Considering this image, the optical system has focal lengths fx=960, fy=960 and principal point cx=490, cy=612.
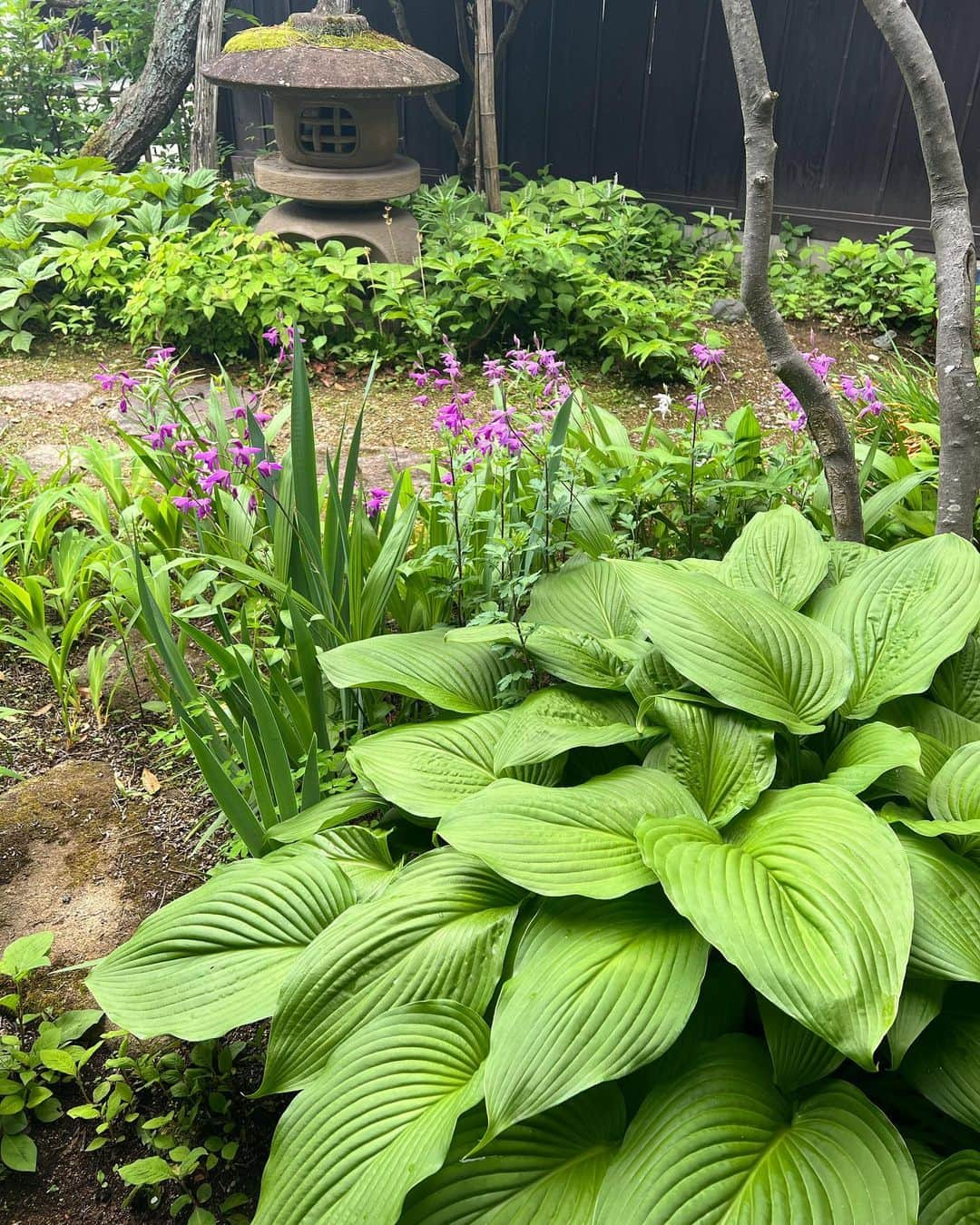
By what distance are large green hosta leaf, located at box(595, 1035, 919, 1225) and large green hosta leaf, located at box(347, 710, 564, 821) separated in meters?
0.53

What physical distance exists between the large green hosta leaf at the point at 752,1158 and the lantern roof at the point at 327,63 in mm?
4663

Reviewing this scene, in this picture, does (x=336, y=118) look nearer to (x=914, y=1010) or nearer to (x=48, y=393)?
(x=48, y=393)

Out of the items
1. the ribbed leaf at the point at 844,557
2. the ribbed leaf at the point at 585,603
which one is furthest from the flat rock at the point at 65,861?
the ribbed leaf at the point at 844,557

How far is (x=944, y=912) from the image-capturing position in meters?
1.24

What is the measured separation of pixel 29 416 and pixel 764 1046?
392cm

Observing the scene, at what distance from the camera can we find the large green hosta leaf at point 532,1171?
1.15 meters

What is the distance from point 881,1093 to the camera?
4.30 feet

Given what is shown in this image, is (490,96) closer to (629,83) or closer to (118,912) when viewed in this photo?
(629,83)

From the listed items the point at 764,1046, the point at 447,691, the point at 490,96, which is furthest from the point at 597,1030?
the point at 490,96

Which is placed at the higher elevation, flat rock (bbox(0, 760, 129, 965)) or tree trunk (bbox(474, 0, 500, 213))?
tree trunk (bbox(474, 0, 500, 213))

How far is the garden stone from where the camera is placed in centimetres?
518

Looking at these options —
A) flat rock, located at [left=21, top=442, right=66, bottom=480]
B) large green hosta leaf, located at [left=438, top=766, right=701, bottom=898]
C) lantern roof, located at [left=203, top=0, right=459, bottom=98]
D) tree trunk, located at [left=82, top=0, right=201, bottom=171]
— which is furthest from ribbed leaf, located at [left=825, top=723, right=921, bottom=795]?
tree trunk, located at [left=82, top=0, right=201, bottom=171]

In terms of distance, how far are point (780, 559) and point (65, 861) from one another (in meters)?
1.57

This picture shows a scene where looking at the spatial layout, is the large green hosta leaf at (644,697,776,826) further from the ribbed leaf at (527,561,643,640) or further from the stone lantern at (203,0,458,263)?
the stone lantern at (203,0,458,263)
